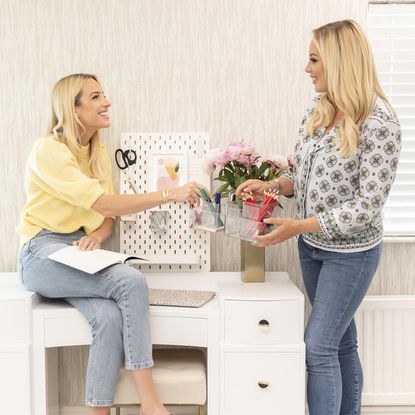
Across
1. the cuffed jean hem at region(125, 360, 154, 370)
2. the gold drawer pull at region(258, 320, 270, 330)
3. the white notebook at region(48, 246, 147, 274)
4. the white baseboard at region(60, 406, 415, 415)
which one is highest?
the white notebook at region(48, 246, 147, 274)

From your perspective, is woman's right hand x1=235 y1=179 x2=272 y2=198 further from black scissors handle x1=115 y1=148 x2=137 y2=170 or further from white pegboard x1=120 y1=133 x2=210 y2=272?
black scissors handle x1=115 y1=148 x2=137 y2=170

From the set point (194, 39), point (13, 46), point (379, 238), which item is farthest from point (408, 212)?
point (13, 46)

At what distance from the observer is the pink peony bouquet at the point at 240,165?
7.29 ft

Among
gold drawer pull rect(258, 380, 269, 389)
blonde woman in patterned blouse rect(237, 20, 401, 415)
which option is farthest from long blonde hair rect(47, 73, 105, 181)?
gold drawer pull rect(258, 380, 269, 389)

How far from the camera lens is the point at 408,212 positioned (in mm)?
2604

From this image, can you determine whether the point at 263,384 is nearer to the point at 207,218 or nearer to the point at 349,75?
the point at 207,218

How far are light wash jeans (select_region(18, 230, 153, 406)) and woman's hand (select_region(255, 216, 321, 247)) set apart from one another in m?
0.45

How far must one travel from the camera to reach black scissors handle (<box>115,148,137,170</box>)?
2.49 metres

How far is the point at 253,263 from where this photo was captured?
2277 mm

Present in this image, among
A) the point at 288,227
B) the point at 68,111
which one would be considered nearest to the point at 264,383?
the point at 288,227

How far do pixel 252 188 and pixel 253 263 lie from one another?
0.30 m

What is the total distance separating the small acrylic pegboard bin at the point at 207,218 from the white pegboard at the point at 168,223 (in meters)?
0.21

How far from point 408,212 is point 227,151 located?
0.88 meters

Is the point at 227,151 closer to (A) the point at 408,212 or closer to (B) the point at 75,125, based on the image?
(B) the point at 75,125
